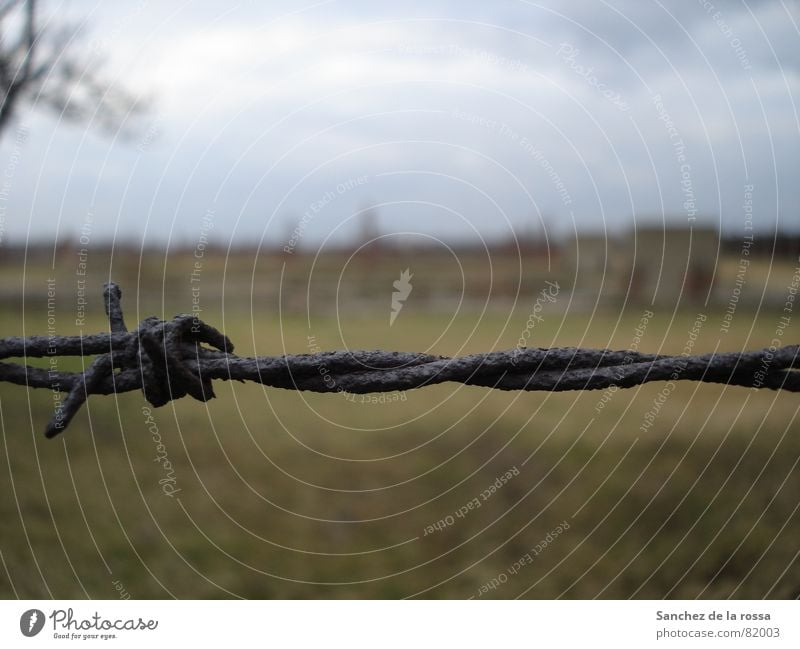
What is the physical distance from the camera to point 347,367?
330 mm

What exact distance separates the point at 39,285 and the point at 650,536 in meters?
0.66

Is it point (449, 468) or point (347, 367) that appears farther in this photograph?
point (449, 468)

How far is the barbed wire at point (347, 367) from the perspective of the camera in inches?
12.8

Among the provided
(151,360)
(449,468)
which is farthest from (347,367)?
(449,468)

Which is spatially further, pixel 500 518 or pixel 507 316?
pixel 500 518

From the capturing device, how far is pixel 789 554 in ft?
1.98

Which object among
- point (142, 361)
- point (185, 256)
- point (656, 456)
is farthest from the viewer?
point (656, 456)

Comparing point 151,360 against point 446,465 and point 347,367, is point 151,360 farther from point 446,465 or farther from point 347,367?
point 446,465

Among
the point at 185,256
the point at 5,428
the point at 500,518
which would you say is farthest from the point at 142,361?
the point at 500,518

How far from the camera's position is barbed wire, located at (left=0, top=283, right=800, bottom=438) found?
0.33m

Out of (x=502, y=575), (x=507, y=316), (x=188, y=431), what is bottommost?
(x=502, y=575)

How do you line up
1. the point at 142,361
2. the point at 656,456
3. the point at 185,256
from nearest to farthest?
the point at 142,361
the point at 185,256
the point at 656,456

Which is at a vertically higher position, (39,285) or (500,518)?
(39,285)

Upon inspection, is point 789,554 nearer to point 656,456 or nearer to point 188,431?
point 656,456
